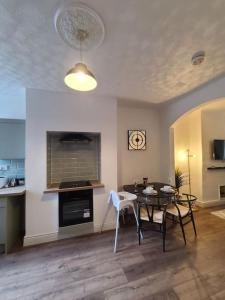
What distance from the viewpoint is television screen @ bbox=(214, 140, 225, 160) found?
404cm

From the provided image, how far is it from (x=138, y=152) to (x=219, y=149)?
2.31 metres

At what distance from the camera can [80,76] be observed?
137 centimetres

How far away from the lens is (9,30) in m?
1.37

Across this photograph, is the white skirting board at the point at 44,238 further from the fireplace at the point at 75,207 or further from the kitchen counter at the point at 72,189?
the kitchen counter at the point at 72,189

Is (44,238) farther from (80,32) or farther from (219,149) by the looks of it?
(219,149)

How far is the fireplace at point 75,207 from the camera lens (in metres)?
2.60

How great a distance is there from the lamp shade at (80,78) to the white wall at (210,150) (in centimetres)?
370

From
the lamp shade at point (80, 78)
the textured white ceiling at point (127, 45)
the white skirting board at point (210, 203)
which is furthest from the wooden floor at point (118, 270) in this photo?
the textured white ceiling at point (127, 45)

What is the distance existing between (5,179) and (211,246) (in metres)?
3.56

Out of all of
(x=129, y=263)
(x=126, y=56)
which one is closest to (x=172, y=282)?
(x=129, y=263)

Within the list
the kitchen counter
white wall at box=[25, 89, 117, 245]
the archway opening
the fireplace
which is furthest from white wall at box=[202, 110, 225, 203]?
the fireplace

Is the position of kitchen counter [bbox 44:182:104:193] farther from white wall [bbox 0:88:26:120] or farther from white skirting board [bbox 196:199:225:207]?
white skirting board [bbox 196:199:225:207]

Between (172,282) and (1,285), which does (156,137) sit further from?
(1,285)

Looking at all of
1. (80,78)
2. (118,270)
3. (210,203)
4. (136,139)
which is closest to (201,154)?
Result: (210,203)
